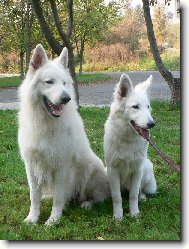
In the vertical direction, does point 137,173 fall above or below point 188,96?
below

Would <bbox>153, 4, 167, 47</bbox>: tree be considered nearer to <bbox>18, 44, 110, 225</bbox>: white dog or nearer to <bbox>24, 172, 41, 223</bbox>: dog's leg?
<bbox>18, 44, 110, 225</bbox>: white dog

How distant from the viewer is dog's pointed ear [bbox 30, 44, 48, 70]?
11.1 feet

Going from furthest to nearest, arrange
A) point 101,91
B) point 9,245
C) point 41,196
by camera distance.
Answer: point 101,91 < point 41,196 < point 9,245

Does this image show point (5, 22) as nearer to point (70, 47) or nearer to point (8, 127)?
point (70, 47)

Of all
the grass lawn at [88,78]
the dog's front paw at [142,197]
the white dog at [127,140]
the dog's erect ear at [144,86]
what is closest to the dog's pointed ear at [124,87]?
the white dog at [127,140]

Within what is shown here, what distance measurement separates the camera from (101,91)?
945cm

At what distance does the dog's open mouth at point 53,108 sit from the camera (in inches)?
135

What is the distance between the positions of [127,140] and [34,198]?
1.05m

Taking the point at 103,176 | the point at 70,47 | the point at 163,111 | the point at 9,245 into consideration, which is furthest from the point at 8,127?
the point at 9,245

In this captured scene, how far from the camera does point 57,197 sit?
376 centimetres

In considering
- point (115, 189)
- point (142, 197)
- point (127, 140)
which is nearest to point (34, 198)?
point (115, 189)

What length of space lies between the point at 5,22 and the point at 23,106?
4344 mm

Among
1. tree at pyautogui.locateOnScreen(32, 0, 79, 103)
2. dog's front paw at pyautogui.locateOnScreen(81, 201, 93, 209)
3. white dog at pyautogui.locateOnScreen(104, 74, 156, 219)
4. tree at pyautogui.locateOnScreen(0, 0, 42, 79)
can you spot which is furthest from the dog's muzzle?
tree at pyautogui.locateOnScreen(32, 0, 79, 103)

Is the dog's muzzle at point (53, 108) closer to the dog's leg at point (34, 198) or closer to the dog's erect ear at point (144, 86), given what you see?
the dog's leg at point (34, 198)
